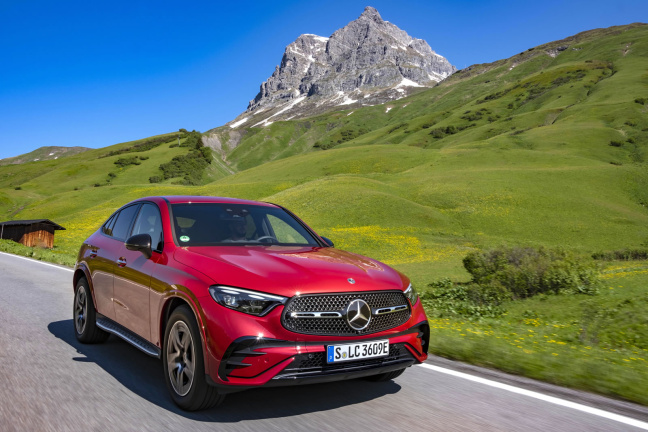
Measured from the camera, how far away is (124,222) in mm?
6129

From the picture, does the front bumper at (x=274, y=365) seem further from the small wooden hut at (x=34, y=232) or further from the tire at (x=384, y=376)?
the small wooden hut at (x=34, y=232)

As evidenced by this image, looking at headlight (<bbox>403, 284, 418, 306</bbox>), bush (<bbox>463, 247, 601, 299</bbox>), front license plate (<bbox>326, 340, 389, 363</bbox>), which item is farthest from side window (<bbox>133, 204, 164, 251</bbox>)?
bush (<bbox>463, 247, 601, 299</bbox>)

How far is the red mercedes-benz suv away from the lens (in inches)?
142

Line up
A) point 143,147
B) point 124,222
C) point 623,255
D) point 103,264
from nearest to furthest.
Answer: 1. point 103,264
2. point 124,222
3. point 623,255
4. point 143,147

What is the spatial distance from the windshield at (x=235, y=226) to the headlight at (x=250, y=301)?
3.95 ft

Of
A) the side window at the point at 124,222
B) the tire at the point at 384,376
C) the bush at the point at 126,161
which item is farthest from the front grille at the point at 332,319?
the bush at the point at 126,161

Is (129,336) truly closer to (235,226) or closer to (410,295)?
(235,226)

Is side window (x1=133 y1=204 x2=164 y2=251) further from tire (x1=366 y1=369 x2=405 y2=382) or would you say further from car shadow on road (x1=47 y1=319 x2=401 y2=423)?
tire (x1=366 y1=369 x2=405 y2=382)

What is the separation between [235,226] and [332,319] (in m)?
1.96

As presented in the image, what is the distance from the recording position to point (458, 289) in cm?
1430

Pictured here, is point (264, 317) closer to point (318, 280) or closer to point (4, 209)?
point (318, 280)

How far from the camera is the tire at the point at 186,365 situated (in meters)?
3.80

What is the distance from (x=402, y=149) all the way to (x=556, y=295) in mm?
86505

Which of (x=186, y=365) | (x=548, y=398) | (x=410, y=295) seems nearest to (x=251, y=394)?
(x=186, y=365)
